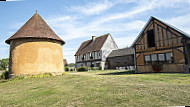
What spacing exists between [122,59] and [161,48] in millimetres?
13086

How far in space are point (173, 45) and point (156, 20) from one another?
328 cm

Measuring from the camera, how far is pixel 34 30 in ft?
46.2

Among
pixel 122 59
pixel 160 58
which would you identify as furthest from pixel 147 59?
pixel 122 59

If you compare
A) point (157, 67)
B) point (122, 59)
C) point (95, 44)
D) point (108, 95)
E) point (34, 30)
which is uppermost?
point (95, 44)

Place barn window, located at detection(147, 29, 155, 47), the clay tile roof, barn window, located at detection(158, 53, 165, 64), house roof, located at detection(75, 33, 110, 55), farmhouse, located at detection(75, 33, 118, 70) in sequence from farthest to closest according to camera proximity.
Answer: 1. house roof, located at detection(75, 33, 110, 55)
2. farmhouse, located at detection(75, 33, 118, 70)
3. barn window, located at detection(147, 29, 155, 47)
4. the clay tile roof
5. barn window, located at detection(158, 53, 165, 64)

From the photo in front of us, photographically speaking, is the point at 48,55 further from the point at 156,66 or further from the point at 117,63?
the point at 117,63

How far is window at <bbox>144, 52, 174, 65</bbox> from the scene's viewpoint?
12.6 m

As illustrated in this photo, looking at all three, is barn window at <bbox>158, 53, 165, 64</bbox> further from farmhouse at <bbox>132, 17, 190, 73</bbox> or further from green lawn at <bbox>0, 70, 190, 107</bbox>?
green lawn at <bbox>0, 70, 190, 107</bbox>

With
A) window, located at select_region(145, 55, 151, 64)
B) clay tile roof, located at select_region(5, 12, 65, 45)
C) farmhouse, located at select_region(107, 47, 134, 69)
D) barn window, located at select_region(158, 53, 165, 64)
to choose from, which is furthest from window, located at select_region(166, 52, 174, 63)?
clay tile roof, located at select_region(5, 12, 65, 45)

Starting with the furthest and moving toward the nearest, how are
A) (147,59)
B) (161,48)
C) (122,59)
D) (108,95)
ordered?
(122,59), (147,59), (161,48), (108,95)

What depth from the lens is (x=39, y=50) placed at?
1329 centimetres

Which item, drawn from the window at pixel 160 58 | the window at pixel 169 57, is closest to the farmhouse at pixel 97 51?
the window at pixel 160 58

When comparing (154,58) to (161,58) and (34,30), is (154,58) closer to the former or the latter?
(161,58)

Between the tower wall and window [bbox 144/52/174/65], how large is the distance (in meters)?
10.7
